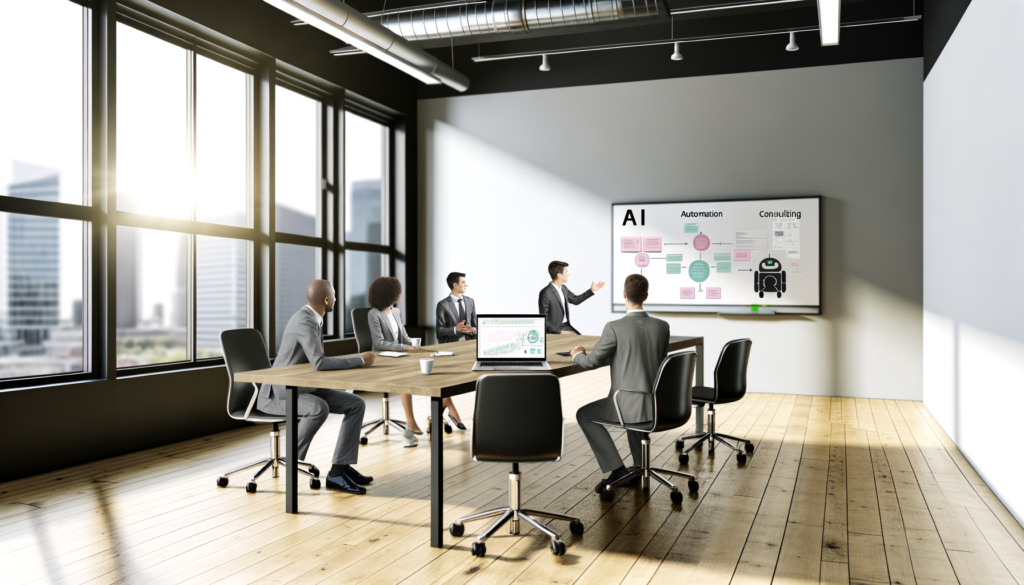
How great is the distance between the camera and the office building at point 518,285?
3340 mm

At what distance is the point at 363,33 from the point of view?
5152 millimetres

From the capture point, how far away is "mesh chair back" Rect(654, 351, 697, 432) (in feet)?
12.5

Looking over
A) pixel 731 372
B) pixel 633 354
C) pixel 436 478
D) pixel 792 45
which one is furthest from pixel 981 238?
pixel 436 478

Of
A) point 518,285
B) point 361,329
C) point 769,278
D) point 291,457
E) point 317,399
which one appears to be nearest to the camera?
point 291,457

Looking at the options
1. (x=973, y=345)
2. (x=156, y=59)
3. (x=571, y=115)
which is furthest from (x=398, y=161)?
(x=973, y=345)

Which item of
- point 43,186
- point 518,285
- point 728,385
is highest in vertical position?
point 43,186

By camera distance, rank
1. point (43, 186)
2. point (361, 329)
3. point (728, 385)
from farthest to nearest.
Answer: point (361, 329)
point (728, 385)
point (43, 186)

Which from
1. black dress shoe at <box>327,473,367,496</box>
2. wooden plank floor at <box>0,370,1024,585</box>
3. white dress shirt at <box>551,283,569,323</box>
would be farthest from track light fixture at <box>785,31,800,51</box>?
black dress shoe at <box>327,473,367,496</box>

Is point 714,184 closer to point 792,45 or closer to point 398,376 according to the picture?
point 792,45

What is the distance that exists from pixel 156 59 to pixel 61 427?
2902 millimetres

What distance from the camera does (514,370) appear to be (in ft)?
12.2

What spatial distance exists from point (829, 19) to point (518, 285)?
485cm

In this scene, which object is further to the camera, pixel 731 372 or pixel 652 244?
pixel 652 244

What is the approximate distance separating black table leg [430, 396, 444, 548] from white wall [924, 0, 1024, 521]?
2881 mm
